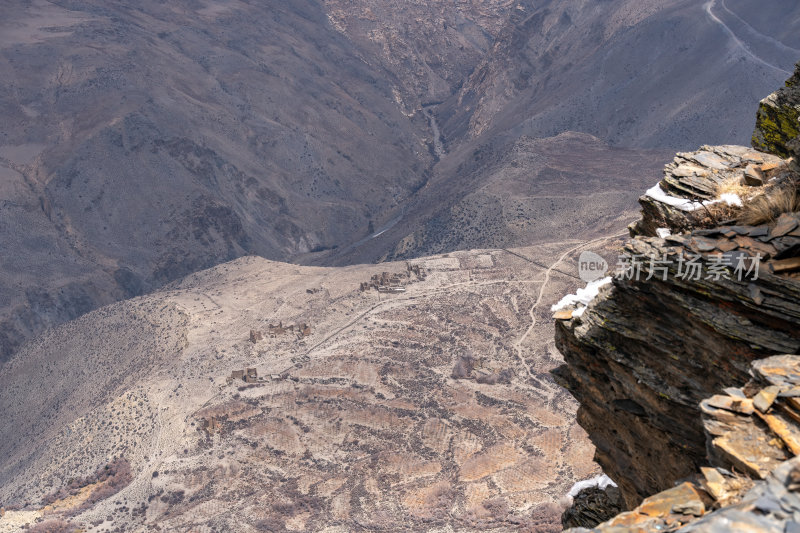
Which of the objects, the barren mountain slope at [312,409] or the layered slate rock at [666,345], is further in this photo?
the barren mountain slope at [312,409]

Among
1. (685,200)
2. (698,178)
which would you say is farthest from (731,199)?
(698,178)

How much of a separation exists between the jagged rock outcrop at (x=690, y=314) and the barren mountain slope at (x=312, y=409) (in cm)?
1977

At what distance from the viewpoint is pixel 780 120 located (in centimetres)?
1396

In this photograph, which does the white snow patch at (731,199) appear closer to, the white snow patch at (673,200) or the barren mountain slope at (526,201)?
the white snow patch at (673,200)

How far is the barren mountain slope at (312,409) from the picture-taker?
35.6 m

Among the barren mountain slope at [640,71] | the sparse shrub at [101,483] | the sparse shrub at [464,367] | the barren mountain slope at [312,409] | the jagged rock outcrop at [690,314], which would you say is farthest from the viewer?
the barren mountain slope at [640,71]

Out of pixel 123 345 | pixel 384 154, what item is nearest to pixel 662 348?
pixel 123 345

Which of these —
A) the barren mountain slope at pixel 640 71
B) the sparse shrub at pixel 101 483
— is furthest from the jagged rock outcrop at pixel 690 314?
the barren mountain slope at pixel 640 71

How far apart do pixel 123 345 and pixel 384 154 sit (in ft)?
207

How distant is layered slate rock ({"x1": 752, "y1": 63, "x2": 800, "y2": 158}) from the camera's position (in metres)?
13.6

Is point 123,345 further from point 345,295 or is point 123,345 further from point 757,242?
point 757,242

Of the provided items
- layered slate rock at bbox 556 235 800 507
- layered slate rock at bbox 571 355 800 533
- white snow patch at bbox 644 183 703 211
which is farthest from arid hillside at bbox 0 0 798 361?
layered slate rock at bbox 571 355 800 533

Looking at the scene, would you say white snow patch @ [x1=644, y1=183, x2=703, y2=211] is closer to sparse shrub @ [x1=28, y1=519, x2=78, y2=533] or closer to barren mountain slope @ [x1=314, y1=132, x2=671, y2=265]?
sparse shrub @ [x1=28, y1=519, x2=78, y2=533]

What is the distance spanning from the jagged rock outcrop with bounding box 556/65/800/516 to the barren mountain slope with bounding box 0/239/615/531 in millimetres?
19773
